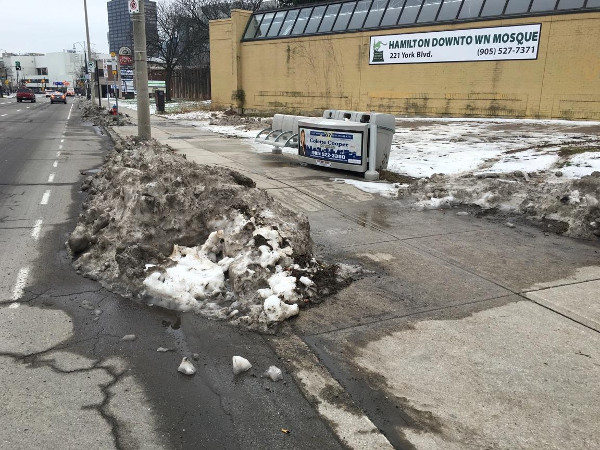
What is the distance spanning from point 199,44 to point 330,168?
47.3 m

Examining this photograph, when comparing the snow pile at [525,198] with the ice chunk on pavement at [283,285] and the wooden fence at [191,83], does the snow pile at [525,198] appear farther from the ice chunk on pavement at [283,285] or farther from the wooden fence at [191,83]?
the wooden fence at [191,83]

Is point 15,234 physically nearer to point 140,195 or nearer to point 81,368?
point 140,195

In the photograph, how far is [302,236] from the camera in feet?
19.1

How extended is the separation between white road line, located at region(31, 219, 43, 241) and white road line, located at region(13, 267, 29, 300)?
1.35 metres

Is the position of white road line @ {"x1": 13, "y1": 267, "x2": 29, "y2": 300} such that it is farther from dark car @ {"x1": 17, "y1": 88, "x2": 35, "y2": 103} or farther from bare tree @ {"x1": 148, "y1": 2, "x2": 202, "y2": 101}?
dark car @ {"x1": 17, "y1": 88, "x2": 35, "y2": 103}

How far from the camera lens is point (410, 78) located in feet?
76.2

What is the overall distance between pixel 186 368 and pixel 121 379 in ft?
1.48

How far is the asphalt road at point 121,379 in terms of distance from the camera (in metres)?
3.03

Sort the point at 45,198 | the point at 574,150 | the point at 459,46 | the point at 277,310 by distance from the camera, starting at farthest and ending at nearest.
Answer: the point at 459,46 → the point at 574,150 → the point at 45,198 → the point at 277,310

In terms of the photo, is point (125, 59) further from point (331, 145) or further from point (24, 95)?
point (24, 95)

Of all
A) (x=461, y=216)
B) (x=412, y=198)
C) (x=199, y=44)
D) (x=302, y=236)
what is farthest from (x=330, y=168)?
(x=199, y=44)

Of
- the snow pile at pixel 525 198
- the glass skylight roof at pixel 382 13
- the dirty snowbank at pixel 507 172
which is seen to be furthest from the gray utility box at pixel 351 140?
the glass skylight roof at pixel 382 13

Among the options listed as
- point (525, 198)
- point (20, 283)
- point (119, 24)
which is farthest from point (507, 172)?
point (119, 24)

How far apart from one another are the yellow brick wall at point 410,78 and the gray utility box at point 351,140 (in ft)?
37.5
